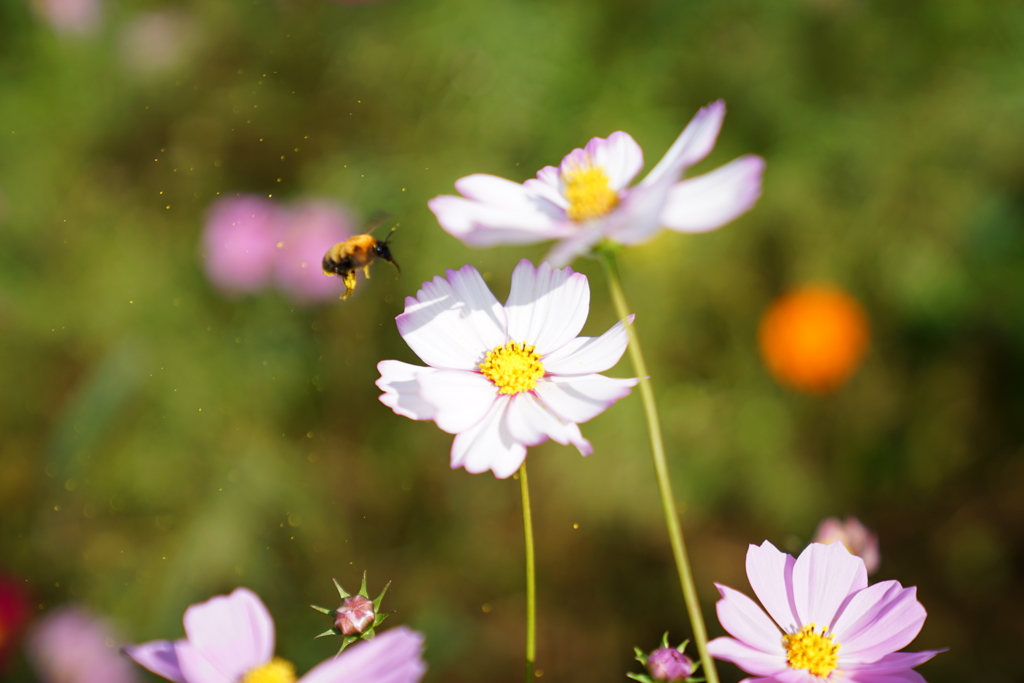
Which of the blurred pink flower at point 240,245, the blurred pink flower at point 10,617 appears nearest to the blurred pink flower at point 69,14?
the blurred pink flower at point 240,245

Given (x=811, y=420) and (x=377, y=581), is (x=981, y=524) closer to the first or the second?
(x=811, y=420)

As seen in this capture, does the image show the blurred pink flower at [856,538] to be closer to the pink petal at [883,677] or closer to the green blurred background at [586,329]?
the pink petal at [883,677]

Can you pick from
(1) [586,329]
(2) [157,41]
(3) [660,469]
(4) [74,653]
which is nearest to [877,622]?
(3) [660,469]

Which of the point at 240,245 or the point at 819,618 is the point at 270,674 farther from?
the point at 240,245

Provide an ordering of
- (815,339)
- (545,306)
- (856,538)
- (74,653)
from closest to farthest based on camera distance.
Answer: (545,306) < (856,538) < (74,653) < (815,339)

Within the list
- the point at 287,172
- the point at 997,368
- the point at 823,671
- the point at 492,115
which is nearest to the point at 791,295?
the point at 997,368

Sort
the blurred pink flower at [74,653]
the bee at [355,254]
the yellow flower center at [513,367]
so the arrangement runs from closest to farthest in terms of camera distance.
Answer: the yellow flower center at [513,367] < the bee at [355,254] < the blurred pink flower at [74,653]
